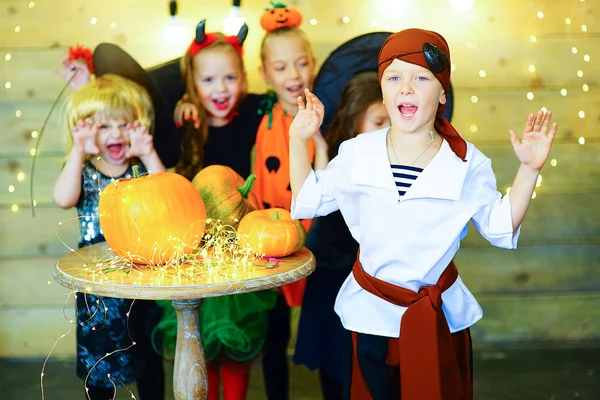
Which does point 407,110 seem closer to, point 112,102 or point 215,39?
point 215,39

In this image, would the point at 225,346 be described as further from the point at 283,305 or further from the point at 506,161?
the point at 506,161

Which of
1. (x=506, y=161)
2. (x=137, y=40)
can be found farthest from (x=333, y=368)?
A: (x=137, y=40)

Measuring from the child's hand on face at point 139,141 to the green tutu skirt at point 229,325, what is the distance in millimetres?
561

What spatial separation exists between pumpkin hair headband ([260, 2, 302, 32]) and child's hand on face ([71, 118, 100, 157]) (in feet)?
2.34

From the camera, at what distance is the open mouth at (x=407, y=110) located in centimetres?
153

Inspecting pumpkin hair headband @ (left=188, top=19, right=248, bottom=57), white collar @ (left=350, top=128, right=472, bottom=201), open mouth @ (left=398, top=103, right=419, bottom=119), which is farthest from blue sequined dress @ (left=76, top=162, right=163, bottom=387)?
open mouth @ (left=398, top=103, right=419, bottom=119)

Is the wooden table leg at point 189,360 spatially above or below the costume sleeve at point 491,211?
below

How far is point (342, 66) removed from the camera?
2.36 m

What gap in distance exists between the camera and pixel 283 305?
7.58ft

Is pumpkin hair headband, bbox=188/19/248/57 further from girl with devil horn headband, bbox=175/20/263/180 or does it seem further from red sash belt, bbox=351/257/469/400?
red sash belt, bbox=351/257/469/400

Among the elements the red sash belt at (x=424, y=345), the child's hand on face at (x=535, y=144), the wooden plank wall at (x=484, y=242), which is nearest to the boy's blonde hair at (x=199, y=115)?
the wooden plank wall at (x=484, y=242)

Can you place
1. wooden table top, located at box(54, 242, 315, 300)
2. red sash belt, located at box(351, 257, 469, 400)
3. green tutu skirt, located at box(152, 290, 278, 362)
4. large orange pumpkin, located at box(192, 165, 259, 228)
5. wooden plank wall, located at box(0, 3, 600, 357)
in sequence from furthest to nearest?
wooden plank wall, located at box(0, 3, 600, 357) < green tutu skirt, located at box(152, 290, 278, 362) < large orange pumpkin, located at box(192, 165, 259, 228) < red sash belt, located at box(351, 257, 469, 400) < wooden table top, located at box(54, 242, 315, 300)

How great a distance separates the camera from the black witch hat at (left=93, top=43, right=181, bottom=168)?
236 cm

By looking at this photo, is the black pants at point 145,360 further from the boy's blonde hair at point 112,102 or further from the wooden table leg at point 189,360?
the boy's blonde hair at point 112,102
